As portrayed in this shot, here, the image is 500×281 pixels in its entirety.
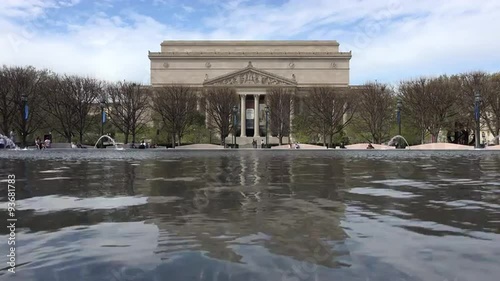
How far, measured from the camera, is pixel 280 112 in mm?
73812

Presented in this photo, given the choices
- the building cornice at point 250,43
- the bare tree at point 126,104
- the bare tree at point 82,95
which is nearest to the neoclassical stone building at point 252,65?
the building cornice at point 250,43

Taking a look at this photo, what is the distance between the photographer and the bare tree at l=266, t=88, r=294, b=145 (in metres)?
73.2

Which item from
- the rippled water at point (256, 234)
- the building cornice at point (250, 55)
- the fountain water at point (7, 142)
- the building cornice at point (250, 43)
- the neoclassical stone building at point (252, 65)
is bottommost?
the rippled water at point (256, 234)

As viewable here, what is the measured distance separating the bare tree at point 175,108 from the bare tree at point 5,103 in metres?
18.7

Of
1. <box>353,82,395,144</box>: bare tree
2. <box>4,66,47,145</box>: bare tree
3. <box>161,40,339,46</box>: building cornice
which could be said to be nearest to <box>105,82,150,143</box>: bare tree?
<box>4,66,47,145</box>: bare tree

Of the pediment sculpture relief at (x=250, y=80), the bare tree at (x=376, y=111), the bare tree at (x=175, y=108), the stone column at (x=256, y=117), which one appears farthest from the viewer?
the stone column at (x=256, y=117)

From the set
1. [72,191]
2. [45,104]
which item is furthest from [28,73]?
[72,191]

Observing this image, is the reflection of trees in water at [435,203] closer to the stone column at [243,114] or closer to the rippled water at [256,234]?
the rippled water at [256,234]

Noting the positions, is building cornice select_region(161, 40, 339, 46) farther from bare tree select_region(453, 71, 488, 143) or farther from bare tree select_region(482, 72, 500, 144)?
bare tree select_region(482, 72, 500, 144)

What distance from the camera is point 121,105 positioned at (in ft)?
221

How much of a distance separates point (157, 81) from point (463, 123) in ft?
207

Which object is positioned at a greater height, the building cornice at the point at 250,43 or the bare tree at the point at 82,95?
the building cornice at the point at 250,43

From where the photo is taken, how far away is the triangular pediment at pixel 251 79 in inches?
3637

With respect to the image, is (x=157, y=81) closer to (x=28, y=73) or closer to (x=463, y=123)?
(x=28, y=73)
